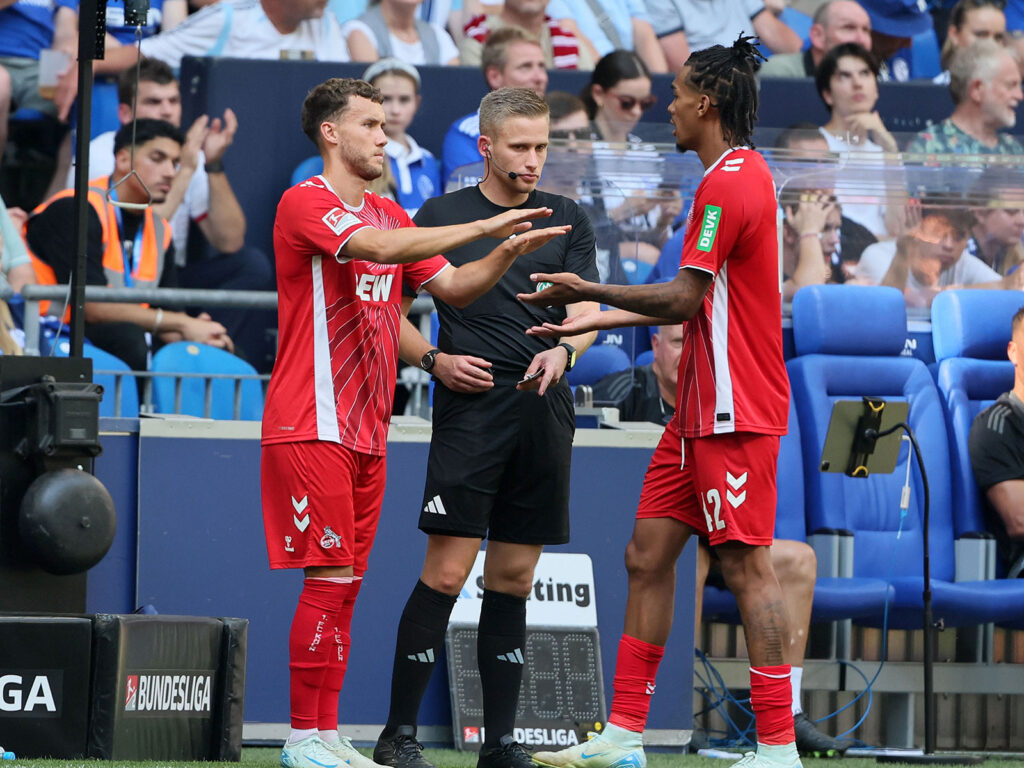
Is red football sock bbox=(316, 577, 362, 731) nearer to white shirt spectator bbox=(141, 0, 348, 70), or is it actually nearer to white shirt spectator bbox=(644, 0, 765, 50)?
white shirt spectator bbox=(141, 0, 348, 70)

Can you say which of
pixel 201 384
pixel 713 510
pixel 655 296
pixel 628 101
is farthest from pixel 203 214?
pixel 713 510

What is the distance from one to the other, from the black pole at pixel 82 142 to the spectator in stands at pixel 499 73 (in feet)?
9.81

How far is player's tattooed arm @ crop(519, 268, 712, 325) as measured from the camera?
3725 mm

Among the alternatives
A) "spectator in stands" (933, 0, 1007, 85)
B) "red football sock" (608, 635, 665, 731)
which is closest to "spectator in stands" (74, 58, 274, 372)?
"red football sock" (608, 635, 665, 731)

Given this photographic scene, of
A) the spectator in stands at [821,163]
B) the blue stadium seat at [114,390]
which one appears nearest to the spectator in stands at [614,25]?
the spectator in stands at [821,163]

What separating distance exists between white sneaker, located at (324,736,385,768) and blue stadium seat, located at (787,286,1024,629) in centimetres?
301

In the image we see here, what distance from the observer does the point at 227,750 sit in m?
4.11

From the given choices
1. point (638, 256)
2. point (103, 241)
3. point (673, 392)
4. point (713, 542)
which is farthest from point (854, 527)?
point (103, 241)

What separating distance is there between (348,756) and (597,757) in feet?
2.02

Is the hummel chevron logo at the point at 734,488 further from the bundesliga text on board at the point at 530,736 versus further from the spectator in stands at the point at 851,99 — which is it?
the spectator in stands at the point at 851,99

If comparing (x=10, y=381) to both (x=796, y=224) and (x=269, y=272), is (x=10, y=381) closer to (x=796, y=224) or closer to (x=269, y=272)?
(x=269, y=272)

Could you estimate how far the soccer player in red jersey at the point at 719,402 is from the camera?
373 centimetres

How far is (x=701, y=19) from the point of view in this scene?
28.5 ft

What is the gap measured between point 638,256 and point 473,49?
1639 millimetres
